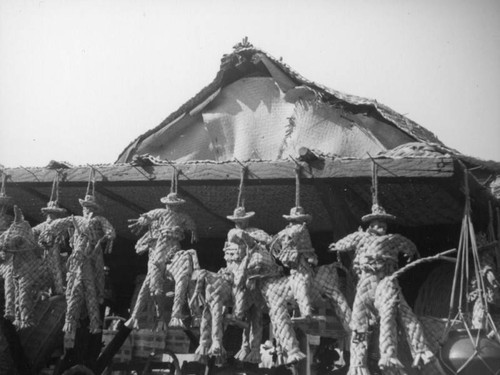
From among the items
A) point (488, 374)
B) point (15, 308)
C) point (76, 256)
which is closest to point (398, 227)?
point (488, 374)

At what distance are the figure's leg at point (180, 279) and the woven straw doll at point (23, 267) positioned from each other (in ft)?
5.24

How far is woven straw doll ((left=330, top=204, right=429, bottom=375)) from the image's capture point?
4.95 m

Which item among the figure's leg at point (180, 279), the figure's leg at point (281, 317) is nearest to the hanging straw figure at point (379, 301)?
the figure's leg at point (281, 317)

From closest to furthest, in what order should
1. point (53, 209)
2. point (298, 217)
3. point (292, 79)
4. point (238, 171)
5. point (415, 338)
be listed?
point (415, 338)
point (298, 217)
point (238, 171)
point (53, 209)
point (292, 79)

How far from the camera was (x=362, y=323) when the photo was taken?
5094 millimetres

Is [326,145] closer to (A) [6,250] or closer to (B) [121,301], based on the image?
(A) [6,250]

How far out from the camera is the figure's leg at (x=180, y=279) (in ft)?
18.4

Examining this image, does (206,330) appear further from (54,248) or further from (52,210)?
(52,210)

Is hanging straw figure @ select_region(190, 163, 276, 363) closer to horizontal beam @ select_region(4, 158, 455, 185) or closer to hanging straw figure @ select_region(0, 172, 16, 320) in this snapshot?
horizontal beam @ select_region(4, 158, 455, 185)

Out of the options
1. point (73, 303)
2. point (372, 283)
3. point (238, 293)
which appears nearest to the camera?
point (372, 283)

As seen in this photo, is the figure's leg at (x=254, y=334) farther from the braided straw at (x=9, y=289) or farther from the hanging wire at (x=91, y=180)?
the braided straw at (x=9, y=289)

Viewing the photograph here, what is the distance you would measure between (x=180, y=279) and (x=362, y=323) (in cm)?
170

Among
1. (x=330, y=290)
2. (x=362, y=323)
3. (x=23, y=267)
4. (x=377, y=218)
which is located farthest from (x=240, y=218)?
(x=23, y=267)

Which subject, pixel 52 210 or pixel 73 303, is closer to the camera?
pixel 73 303
